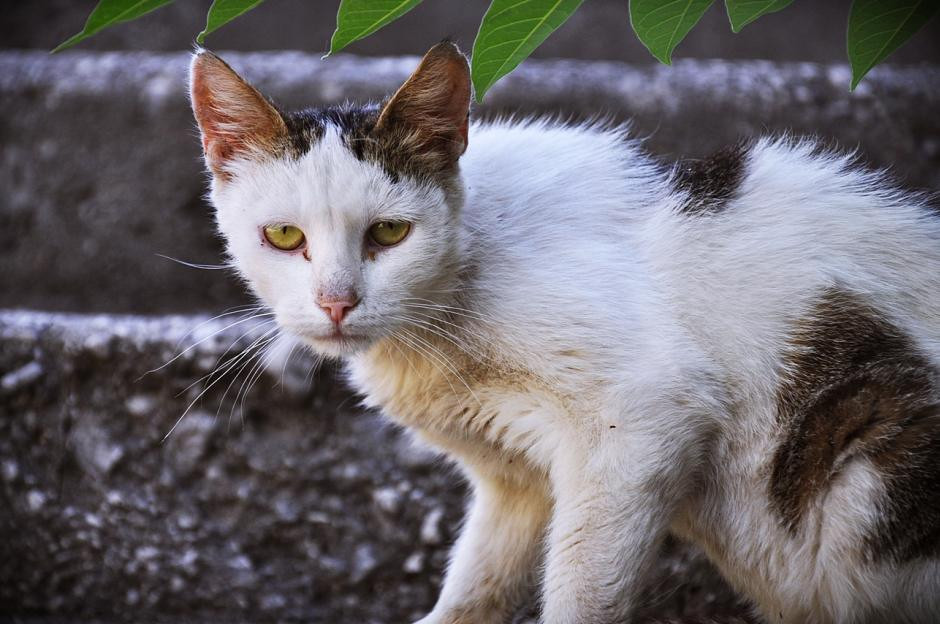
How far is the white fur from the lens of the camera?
1662mm

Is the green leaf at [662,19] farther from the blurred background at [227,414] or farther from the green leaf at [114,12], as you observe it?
the blurred background at [227,414]

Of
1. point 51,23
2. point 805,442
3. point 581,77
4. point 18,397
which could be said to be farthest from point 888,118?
point 51,23

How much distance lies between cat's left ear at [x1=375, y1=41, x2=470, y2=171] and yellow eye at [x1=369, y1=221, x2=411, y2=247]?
5.3 inches

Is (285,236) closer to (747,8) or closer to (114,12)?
(114,12)

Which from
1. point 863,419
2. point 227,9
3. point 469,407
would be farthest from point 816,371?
point 227,9

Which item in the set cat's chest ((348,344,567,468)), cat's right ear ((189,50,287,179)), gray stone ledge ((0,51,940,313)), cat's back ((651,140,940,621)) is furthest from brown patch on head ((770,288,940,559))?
gray stone ledge ((0,51,940,313))

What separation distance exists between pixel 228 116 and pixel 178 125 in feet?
4.86

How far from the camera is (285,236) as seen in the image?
1.72m

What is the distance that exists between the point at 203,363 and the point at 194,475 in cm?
33

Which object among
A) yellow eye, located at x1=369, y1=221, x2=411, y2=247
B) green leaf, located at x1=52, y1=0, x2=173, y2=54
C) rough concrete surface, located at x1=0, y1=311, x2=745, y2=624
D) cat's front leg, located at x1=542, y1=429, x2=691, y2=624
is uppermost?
green leaf, located at x1=52, y1=0, x2=173, y2=54

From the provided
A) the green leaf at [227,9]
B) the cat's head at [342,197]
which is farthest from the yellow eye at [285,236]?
the green leaf at [227,9]

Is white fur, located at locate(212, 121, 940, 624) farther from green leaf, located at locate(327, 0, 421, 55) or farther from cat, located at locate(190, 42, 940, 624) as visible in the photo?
green leaf, located at locate(327, 0, 421, 55)

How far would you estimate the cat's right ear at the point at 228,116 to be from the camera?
1656 mm

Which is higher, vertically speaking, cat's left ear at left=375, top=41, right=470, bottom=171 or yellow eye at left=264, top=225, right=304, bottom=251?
cat's left ear at left=375, top=41, right=470, bottom=171
